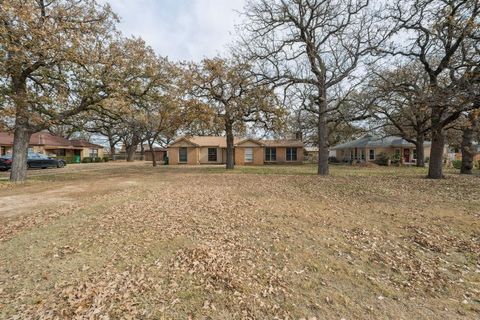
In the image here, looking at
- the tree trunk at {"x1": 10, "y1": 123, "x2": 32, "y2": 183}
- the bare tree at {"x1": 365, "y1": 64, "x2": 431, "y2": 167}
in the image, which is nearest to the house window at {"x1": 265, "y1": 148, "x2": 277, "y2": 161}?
the bare tree at {"x1": 365, "y1": 64, "x2": 431, "y2": 167}

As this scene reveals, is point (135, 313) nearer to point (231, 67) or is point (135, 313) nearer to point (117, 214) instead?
point (117, 214)

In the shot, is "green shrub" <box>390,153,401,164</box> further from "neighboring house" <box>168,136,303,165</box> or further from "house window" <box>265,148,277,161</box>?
"house window" <box>265,148,277,161</box>

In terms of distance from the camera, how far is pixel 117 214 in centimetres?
712

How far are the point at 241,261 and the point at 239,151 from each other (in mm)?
29685

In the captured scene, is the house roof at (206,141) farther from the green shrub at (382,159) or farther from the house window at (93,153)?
the house window at (93,153)

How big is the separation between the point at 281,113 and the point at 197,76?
715 cm

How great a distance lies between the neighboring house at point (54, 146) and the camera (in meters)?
30.3

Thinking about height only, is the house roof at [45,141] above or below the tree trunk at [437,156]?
above

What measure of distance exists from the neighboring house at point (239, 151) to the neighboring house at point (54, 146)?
58.7 feet

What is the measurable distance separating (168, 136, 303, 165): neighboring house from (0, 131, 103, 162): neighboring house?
17.9 m

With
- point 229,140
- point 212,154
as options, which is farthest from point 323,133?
point 212,154

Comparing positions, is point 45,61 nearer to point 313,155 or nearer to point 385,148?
point 385,148

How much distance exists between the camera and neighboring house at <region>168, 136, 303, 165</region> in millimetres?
33719

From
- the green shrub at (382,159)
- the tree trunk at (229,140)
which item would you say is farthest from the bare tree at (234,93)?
the green shrub at (382,159)
